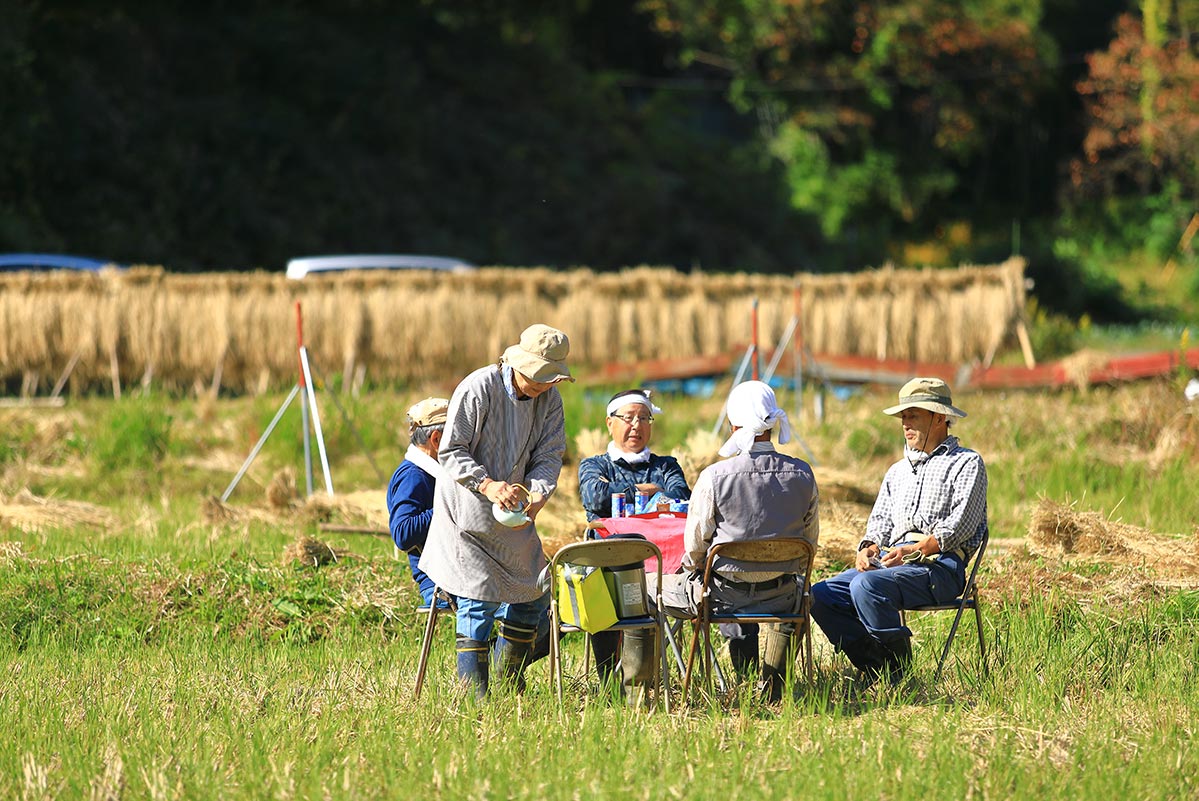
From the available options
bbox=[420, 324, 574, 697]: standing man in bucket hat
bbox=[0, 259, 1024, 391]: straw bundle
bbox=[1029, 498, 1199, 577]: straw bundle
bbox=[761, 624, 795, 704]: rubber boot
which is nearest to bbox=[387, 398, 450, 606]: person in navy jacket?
bbox=[420, 324, 574, 697]: standing man in bucket hat

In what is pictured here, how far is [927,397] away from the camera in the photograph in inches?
287

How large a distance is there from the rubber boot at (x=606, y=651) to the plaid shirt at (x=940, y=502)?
1.24 m

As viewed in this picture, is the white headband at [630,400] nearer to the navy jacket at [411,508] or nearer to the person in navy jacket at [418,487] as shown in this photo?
the person in navy jacket at [418,487]

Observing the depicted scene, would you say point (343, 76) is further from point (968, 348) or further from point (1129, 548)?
point (1129, 548)

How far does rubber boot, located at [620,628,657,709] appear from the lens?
666cm

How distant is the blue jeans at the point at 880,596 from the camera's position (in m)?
6.97

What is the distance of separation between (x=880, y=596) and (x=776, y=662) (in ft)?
Result: 1.77

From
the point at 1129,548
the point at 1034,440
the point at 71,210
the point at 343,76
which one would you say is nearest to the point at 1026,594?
the point at 1129,548

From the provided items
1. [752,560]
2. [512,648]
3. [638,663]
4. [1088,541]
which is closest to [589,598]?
[638,663]

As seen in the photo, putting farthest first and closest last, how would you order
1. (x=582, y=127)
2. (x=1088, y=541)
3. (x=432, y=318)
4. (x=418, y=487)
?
(x=582, y=127)
(x=432, y=318)
(x=1088, y=541)
(x=418, y=487)

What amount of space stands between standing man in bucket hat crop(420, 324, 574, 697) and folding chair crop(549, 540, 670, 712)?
0.16 metres

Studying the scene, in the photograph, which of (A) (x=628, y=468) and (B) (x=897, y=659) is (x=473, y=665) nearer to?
(A) (x=628, y=468)

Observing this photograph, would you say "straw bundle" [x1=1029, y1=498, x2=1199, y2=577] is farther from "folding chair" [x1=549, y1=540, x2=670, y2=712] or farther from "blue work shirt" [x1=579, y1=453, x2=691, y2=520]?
"folding chair" [x1=549, y1=540, x2=670, y2=712]

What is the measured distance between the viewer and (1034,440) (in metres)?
13.2
